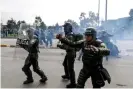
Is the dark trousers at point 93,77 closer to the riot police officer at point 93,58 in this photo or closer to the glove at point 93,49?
the riot police officer at point 93,58

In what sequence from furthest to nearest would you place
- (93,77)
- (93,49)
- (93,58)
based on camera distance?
(93,77) < (93,58) < (93,49)

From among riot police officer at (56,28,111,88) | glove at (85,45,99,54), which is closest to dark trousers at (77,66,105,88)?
riot police officer at (56,28,111,88)

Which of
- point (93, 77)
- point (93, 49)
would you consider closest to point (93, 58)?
point (93, 49)

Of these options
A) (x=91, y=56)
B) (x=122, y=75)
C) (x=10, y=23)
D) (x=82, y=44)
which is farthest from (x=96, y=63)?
(x=10, y=23)

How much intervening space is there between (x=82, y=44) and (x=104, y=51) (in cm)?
83

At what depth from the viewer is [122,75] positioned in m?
9.55

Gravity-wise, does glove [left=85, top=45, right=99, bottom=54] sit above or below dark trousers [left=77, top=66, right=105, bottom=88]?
above

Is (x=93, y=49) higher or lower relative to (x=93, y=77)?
higher

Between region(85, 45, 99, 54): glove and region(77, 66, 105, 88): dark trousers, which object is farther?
region(77, 66, 105, 88): dark trousers

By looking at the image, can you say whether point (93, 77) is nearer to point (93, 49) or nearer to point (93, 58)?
point (93, 58)

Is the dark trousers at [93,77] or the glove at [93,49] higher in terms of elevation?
the glove at [93,49]

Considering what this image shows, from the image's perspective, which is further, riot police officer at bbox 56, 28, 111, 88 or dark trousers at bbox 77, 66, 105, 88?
dark trousers at bbox 77, 66, 105, 88

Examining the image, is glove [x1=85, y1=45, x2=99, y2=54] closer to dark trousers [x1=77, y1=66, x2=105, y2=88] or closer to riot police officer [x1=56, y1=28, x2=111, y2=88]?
riot police officer [x1=56, y1=28, x2=111, y2=88]

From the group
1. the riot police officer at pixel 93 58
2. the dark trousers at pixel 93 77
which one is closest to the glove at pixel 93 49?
the riot police officer at pixel 93 58
